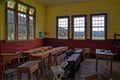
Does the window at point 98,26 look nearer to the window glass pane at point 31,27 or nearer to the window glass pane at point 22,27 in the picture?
the window glass pane at point 31,27

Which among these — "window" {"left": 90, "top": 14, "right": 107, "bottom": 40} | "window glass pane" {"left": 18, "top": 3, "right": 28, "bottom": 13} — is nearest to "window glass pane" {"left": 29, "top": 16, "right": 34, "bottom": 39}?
"window glass pane" {"left": 18, "top": 3, "right": 28, "bottom": 13}

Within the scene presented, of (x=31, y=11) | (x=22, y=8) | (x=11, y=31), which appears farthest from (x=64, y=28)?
(x=11, y=31)

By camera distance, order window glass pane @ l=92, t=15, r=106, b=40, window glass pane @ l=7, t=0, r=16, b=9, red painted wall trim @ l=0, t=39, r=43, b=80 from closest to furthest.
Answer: red painted wall trim @ l=0, t=39, r=43, b=80, window glass pane @ l=7, t=0, r=16, b=9, window glass pane @ l=92, t=15, r=106, b=40

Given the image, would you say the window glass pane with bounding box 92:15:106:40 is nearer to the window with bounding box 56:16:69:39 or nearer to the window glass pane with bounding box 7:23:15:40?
the window with bounding box 56:16:69:39

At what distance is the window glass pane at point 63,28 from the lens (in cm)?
897

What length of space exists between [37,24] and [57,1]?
2.00 meters

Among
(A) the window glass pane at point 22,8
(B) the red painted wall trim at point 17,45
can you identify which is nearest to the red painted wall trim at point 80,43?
(B) the red painted wall trim at point 17,45

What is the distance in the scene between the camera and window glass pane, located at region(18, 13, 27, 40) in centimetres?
654

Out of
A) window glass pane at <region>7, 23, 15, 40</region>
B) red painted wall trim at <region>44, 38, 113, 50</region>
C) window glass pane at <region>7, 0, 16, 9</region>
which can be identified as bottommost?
red painted wall trim at <region>44, 38, 113, 50</region>

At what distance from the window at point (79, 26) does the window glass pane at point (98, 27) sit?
2.10 ft

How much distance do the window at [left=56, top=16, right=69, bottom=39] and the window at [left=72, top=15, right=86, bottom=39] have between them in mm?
495

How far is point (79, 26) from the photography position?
864 centimetres

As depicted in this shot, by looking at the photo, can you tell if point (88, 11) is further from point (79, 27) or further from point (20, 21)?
point (20, 21)

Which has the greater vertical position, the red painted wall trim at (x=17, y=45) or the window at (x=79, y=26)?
the window at (x=79, y=26)
